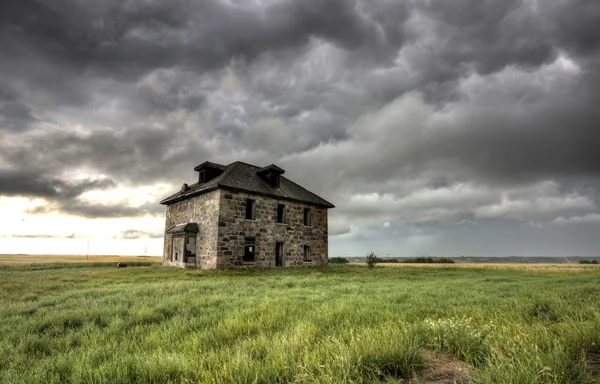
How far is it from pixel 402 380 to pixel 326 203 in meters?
27.7

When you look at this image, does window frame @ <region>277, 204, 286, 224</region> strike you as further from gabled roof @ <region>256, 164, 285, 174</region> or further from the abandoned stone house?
gabled roof @ <region>256, 164, 285, 174</region>

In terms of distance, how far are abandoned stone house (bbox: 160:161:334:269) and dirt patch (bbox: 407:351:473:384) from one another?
65.9 feet

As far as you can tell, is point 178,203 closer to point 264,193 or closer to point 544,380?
point 264,193

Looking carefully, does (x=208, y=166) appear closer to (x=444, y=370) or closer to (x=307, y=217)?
(x=307, y=217)

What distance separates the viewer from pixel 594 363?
2945mm

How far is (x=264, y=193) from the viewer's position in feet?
81.9

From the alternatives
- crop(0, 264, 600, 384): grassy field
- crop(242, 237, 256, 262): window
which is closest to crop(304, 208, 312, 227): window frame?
crop(242, 237, 256, 262): window

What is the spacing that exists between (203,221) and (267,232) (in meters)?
5.19

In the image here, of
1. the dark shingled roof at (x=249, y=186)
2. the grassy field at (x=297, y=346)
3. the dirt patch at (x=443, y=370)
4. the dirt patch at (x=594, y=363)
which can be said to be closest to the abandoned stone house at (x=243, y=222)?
the dark shingled roof at (x=249, y=186)

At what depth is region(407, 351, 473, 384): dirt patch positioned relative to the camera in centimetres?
272

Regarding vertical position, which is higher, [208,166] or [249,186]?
[208,166]

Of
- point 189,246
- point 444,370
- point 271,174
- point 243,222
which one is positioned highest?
point 271,174

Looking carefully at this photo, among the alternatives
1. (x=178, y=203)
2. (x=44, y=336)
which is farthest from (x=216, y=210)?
(x=44, y=336)

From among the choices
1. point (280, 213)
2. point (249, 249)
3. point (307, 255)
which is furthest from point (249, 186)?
point (307, 255)
